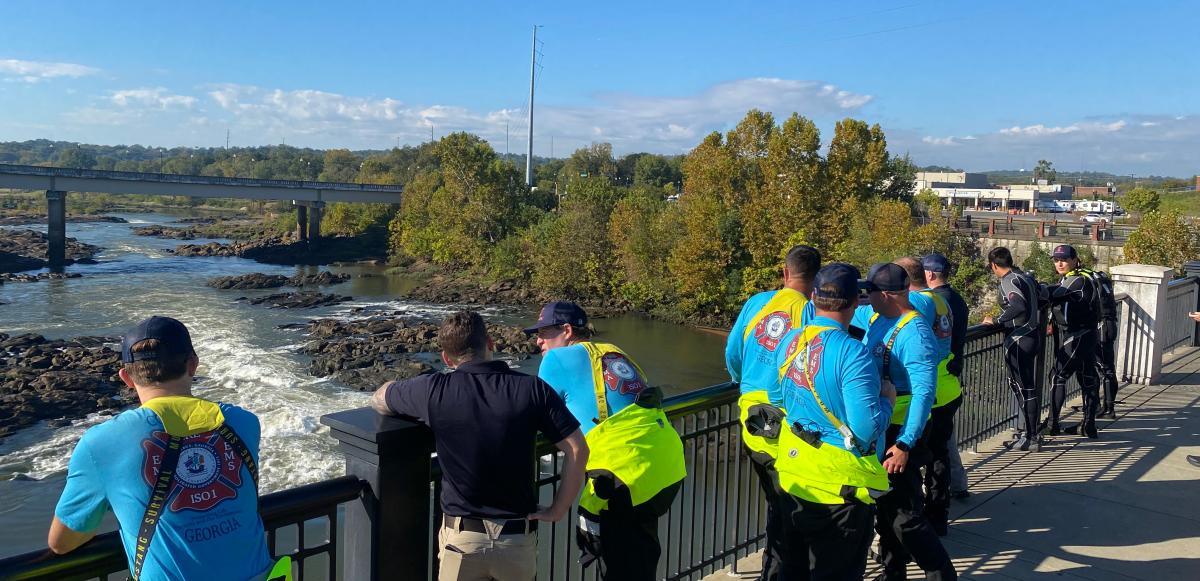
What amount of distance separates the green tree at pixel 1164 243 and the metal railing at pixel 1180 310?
22.6m

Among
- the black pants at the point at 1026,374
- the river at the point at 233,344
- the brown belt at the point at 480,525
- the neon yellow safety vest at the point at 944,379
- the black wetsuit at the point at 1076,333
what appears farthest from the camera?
the river at the point at 233,344

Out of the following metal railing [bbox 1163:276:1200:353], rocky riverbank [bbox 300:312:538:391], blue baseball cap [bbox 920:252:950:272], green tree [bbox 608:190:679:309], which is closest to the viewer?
blue baseball cap [bbox 920:252:950:272]

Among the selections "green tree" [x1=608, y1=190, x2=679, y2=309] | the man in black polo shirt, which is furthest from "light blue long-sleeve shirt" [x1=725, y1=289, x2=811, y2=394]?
"green tree" [x1=608, y1=190, x2=679, y2=309]

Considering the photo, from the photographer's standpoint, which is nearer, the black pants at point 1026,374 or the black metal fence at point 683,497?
the black metal fence at point 683,497

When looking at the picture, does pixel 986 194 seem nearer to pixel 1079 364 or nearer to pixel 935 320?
pixel 1079 364

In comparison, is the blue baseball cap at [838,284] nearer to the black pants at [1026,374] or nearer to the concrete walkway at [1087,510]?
the concrete walkway at [1087,510]

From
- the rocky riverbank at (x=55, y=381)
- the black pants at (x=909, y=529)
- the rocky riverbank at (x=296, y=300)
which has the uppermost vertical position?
the black pants at (x=909, y=529)

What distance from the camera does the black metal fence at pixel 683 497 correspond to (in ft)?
8.72

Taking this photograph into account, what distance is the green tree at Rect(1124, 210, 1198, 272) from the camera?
33.0 metres

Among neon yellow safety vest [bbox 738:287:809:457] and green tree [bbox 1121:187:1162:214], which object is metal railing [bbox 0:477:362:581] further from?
green tree [bbox 1121:187:1162:214]

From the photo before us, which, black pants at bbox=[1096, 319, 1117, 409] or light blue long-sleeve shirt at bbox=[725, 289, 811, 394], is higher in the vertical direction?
light blue long-sleeve shirt at bbox=[725, 289, 811, 394]

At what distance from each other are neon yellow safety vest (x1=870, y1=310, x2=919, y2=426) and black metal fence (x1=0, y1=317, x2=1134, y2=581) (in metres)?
0.85

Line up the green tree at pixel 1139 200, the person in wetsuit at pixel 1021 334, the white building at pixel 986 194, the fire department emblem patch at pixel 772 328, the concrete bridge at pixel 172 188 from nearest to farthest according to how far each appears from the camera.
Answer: the fire department emblem patch at pixel 772 328 → the person in wetsuit at pixel 1021 334 → the concrete bridge at pixel 172 188 → the green tree at pixel 1139 200 → the white building at pixel 986 194

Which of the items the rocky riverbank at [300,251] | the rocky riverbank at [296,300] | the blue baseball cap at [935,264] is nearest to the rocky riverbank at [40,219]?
the rocky riverbank at [300,251]
